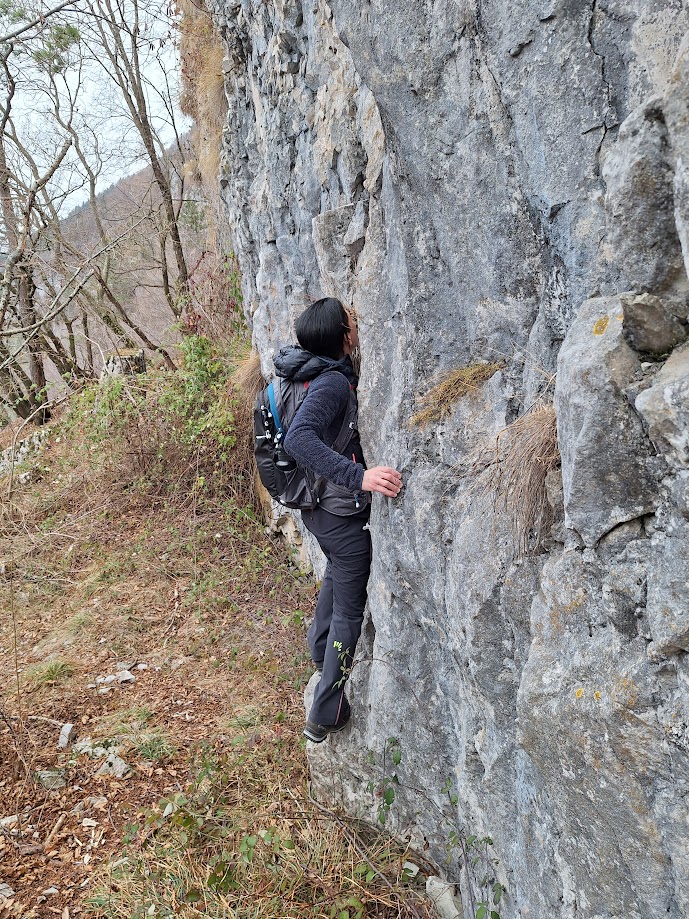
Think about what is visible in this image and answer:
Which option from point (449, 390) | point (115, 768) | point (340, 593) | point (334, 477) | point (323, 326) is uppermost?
point (323, 326)

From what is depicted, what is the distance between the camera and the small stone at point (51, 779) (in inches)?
176

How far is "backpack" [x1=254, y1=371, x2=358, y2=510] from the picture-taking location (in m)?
3.67

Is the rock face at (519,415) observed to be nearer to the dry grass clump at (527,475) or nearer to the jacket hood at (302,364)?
the dry grass clump at (527,475)

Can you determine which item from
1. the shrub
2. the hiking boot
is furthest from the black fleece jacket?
the shrub

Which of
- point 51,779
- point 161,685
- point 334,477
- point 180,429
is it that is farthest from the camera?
point 180,429

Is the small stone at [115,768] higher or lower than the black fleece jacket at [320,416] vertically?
lower

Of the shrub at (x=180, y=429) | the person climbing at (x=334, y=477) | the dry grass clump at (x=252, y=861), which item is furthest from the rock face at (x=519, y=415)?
the shrub at (x=180, y=429)

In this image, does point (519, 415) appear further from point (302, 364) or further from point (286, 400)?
point (286, 400)

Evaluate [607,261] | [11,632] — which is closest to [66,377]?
[11,632]

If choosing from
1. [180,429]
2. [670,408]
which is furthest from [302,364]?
[180,429]

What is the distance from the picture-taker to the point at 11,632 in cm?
647

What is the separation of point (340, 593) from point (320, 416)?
1196 millimetres

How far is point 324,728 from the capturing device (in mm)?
3971

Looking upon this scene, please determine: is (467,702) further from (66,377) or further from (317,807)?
(66,377)
